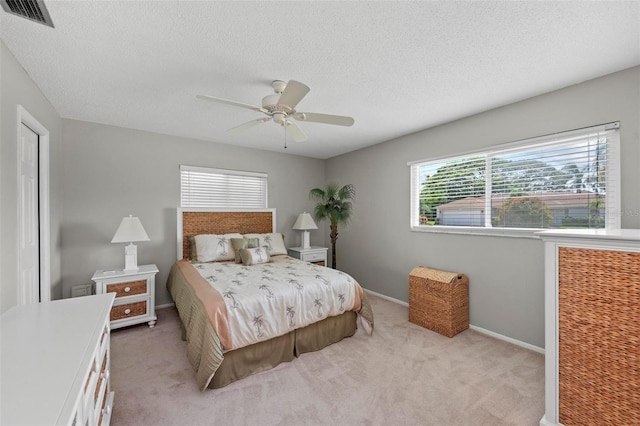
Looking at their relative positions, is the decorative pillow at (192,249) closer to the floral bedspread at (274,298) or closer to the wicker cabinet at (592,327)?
the floral bedspread at (274,298)

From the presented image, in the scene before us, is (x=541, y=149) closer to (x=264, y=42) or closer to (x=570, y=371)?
(x=570, y=371)

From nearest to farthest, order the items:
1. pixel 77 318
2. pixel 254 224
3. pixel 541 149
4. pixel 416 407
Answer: pixel 77 318
pixel 416 407
pixel 541 149
pixel 254 224

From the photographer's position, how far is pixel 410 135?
149 inches

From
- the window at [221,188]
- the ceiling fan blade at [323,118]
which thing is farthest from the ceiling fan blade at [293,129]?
the window at [221,188]

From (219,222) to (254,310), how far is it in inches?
91.6

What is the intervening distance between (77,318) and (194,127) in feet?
8.81

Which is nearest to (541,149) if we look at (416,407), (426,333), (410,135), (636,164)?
(636,164)

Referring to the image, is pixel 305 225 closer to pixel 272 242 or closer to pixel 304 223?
pixel 304 223

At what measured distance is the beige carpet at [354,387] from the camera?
5.87 ft

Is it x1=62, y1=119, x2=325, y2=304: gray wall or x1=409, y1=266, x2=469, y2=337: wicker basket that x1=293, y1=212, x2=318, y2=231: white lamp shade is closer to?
x1=62, y1=119, x2=325, y2=304: gray wall

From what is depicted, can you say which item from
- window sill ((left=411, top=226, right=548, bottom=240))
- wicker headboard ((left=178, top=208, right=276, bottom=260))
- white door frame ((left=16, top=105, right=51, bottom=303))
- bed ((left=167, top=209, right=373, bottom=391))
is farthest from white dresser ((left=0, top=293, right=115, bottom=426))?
window sill ((left=411, top=226, right=548, bottom=240))

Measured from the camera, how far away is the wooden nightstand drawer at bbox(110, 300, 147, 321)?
9.77 feet

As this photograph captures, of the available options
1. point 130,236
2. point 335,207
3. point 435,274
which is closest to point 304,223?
point 335,207

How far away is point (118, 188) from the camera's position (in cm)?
353
